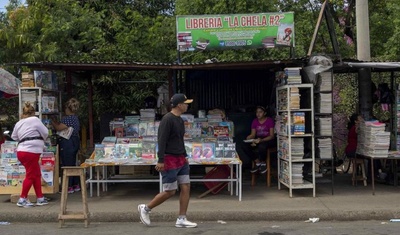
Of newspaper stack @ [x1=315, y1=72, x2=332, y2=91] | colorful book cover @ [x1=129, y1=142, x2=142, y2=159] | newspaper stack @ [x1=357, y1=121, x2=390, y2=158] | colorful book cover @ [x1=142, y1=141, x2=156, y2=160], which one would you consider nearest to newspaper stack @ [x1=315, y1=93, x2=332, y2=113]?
newspaper stack @ [x1=315, y1=72, x2=332, y2=91]

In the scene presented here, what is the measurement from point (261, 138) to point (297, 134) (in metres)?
1.46

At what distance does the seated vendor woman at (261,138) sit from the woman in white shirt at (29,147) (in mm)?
4112

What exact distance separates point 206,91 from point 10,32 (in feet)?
21.5

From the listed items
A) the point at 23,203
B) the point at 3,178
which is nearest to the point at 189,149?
the point at 23,203

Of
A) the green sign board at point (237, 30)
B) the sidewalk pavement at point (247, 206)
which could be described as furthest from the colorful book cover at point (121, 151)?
the green sign board at point (237, 30)

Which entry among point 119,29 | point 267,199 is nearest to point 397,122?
point 267,199

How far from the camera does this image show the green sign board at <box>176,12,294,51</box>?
32.6 ft

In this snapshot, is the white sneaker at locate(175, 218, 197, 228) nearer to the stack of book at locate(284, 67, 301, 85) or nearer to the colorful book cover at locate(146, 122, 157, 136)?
the colorful book cover at locate(146, 122, 157, 136)

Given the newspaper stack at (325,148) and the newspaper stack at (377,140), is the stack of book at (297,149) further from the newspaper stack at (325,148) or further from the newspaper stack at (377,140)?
the newspaper stack at (377,140)

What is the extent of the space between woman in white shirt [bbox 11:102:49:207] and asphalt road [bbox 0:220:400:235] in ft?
2.51

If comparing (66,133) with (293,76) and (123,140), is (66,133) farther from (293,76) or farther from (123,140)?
(293,76)

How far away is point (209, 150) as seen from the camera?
8.80m

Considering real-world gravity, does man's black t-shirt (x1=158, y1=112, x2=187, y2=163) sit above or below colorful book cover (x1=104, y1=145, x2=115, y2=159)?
above

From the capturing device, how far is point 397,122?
9.67 metres
